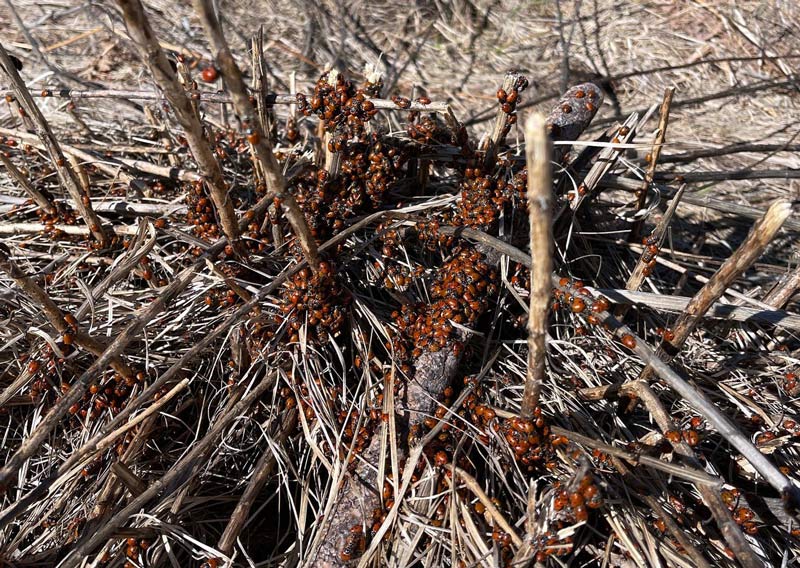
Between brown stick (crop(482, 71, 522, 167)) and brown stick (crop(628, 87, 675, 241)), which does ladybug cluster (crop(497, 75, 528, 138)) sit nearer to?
brown stick (crop(482, 71, 522, 167))

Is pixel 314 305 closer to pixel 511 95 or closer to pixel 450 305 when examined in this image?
pixel 450 305

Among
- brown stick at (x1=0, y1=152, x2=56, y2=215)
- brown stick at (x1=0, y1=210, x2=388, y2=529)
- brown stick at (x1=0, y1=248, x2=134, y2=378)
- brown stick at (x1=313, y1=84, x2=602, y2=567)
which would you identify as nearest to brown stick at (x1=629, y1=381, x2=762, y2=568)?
brown stick at (x1=313, y1=84, x2=602, y2=567)

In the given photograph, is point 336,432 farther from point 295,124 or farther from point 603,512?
point 295,124

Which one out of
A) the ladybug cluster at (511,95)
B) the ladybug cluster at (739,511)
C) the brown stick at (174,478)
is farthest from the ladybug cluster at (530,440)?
the ladybug cluster at (511,95)

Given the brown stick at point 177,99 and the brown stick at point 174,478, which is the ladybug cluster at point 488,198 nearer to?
the brown stick at point 177,99

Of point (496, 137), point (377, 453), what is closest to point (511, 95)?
point (496, 137)

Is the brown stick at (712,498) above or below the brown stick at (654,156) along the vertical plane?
below
